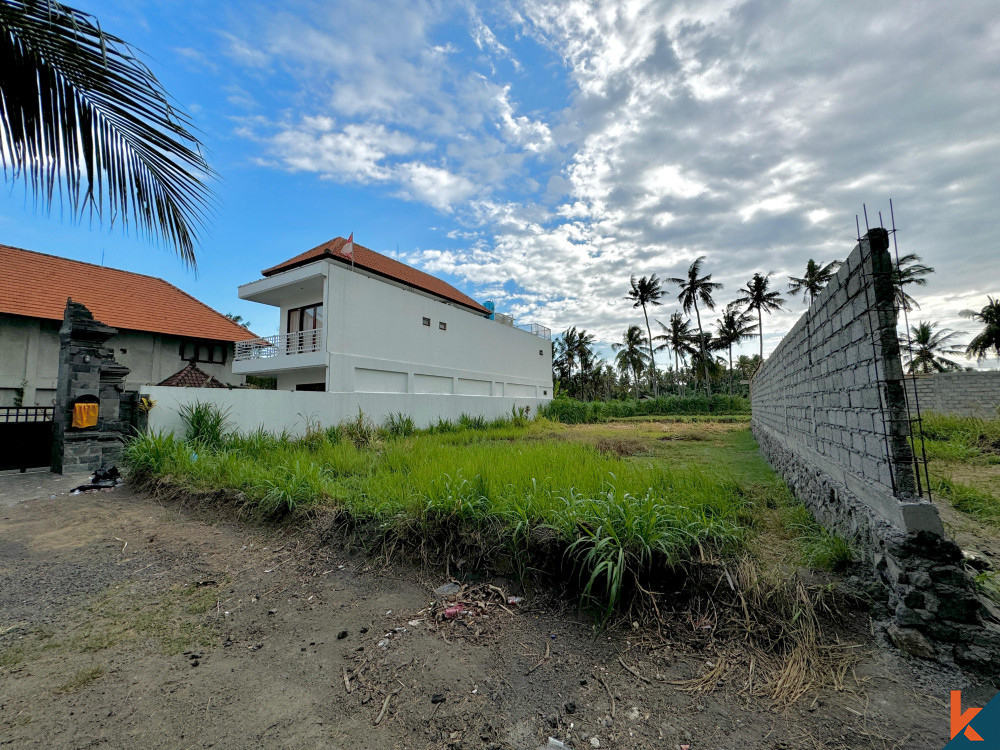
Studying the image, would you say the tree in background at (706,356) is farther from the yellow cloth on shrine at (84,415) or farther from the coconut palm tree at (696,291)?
the yellow cloth on shrine at (84,415)

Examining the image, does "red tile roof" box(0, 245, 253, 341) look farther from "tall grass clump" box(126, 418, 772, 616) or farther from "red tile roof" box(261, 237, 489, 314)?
"tall grass clump" box(126, 418, 772, 616)

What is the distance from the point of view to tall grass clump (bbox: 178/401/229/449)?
7906mm

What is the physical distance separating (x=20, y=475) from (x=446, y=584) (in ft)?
27.6

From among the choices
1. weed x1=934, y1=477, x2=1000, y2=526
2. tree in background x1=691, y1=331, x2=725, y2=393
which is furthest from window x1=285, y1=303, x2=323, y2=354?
tree in background x1=691, y1=331, x2=725, y2=393

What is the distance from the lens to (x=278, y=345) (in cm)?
1424

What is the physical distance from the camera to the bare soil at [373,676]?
1.57 meters

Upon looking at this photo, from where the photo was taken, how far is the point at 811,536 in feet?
9.66

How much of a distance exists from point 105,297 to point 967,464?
25.3 meters

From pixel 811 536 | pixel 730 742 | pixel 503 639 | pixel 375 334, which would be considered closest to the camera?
pixel 730 742

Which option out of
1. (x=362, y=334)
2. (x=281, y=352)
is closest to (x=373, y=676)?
(x=362, y=334)

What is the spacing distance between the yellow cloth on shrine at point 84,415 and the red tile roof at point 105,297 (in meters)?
10.2

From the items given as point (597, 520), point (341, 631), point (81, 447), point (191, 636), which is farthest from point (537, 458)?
point (81, 447)

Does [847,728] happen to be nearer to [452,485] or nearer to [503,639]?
[503,639]

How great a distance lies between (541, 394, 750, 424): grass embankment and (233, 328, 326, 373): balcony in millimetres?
14983
